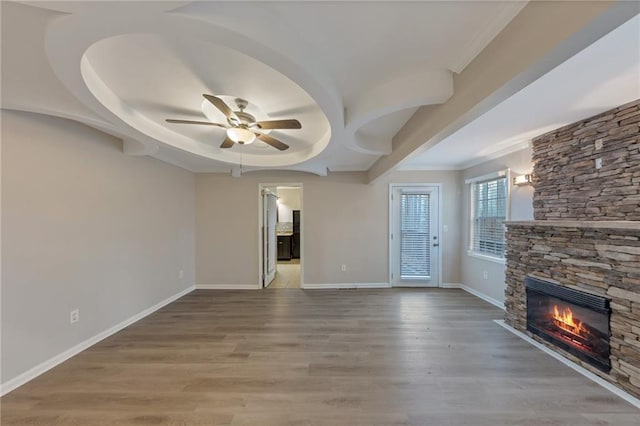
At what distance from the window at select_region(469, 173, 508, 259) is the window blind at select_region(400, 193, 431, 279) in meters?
0.80

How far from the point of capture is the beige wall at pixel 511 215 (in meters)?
3.66

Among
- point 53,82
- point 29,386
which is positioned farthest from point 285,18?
point 29,386

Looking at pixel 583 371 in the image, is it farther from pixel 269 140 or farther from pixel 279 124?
pixel 269 140

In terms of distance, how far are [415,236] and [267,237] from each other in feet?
10.1

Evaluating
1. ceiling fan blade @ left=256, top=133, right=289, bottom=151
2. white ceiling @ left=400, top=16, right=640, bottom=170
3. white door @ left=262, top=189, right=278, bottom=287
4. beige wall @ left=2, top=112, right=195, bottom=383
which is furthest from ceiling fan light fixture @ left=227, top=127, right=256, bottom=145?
white door @ left=262, top=189, right=278, bottom=287

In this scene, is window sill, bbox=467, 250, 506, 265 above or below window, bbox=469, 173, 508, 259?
below

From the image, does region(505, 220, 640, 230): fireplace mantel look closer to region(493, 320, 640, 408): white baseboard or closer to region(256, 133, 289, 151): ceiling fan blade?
region(493, 320, 640, 408): white baseboard

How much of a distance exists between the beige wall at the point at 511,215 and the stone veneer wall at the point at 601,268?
0.58m

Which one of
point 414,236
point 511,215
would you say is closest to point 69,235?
point 414,236

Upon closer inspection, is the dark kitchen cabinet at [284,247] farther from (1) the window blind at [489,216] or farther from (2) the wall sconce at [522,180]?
(2) the wall sconce at [522,180]

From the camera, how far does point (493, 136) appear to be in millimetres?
3373

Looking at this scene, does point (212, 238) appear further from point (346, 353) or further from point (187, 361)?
point (346, 353)

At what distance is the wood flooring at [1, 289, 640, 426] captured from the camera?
6.38 feet

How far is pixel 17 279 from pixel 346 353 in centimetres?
302
